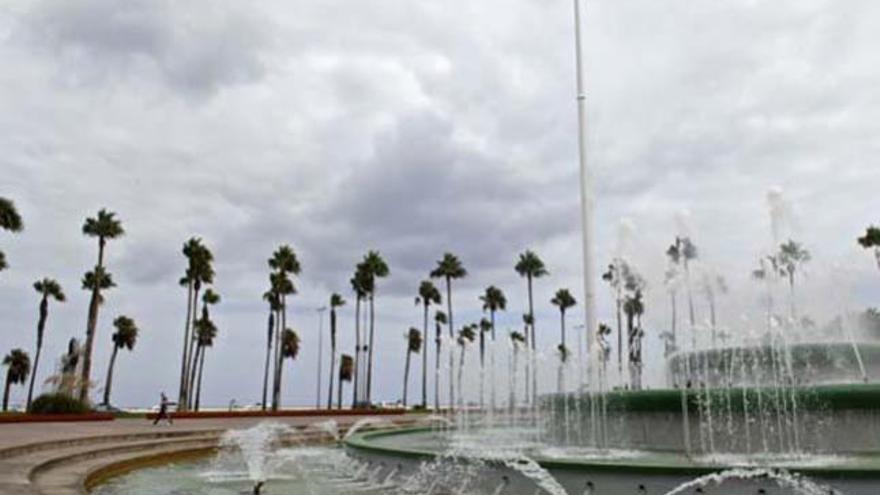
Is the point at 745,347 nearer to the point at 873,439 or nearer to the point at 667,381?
the point at 667,381

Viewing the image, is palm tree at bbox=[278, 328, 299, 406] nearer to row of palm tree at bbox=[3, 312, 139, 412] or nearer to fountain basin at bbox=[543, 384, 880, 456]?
row of palm tree at bbox=[3, 312, 139, 412]

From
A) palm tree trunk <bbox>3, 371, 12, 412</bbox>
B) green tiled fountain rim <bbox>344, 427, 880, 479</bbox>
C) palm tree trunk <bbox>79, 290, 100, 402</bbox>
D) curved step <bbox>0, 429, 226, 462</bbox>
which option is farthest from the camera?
palm tree trunk <bbox>3, 371, 12, 412</bbox>

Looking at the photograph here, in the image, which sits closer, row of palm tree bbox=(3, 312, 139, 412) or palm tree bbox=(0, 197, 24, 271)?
palm tree bbox=(0, 197, 24, 271)

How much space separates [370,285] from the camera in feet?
228

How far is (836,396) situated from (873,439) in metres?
0.82

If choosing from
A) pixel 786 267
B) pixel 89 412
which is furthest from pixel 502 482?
pixel 786 267

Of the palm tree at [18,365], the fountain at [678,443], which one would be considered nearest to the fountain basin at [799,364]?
the fountain at [678,443]

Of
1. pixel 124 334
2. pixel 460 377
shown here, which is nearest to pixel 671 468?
pixel 460 377

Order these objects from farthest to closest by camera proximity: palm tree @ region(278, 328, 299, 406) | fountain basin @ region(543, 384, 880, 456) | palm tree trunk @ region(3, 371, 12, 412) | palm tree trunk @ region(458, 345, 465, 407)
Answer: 1. palm tree @ region(278, 328, 299, 406)
2. palm tree trunk @ region(3, 371, 12, 412)
3. palm tree trunk @ region(458, 345, 465, 407)
4. fountain basin @ region(543, 384, 880, 456)

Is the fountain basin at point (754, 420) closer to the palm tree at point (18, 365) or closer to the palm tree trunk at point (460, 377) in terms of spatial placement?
the palm tree trunk at point (460, 377)

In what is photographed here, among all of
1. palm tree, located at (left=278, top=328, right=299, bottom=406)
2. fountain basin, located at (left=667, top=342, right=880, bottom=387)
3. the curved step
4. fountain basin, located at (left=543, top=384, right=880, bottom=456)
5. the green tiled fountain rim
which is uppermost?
palm tree, located at (left=278, top=328, right=299, bottom=406)

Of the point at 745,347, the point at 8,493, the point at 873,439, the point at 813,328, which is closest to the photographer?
the point at 8,493

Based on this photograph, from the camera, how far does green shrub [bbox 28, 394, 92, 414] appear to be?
3022cm

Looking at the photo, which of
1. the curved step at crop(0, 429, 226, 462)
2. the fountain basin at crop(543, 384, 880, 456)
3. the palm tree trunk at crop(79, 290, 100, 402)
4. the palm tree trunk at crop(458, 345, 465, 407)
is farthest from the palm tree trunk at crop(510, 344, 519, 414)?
the palm tree trunk at crop(79, 290, 100, 402)
